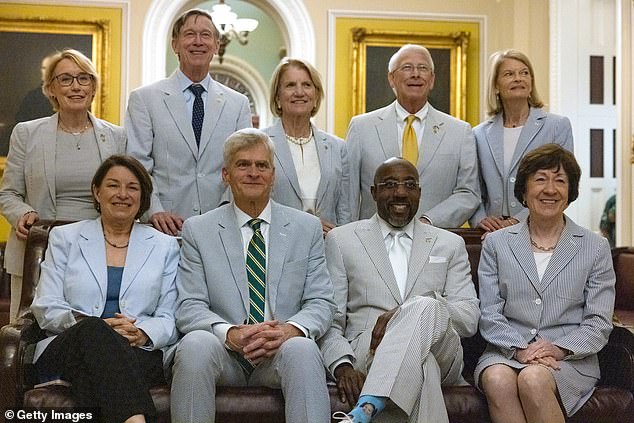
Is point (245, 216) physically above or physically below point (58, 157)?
below

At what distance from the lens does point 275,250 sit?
3627mm

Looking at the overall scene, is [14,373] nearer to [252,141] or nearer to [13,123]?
[252,141]

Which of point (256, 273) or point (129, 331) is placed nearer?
point (129, 331)

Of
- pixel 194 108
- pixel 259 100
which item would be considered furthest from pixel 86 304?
pixel 259 100

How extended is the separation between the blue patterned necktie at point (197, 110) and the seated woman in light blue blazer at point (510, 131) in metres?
1.39

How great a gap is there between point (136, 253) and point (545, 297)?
1.64 metres

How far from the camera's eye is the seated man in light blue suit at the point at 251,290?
3277 mm

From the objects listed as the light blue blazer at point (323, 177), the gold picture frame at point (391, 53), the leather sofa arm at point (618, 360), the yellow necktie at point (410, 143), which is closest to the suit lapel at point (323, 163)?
the light blue blazer at point (323, 177)

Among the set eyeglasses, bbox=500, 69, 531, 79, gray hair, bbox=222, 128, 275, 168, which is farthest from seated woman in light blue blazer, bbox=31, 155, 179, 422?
eyeglasses, bbox=500, 69, 531, 79

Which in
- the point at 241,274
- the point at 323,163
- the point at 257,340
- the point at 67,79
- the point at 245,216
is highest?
the point at 67,79

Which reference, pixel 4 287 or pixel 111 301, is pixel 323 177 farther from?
pixel 4 287

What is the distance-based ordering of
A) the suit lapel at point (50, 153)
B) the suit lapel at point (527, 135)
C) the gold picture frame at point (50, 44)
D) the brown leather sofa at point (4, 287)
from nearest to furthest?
the suit lapel at point (50, 153), the suit lapel at point (527, 135), the brown leather sofa at point (4, 287), the gold picture frame at point (50, 44)

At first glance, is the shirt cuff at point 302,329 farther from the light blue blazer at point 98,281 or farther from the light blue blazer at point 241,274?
the light blue blazer at point 98,281

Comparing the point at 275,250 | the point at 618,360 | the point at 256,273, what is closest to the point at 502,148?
the point at 618,360
